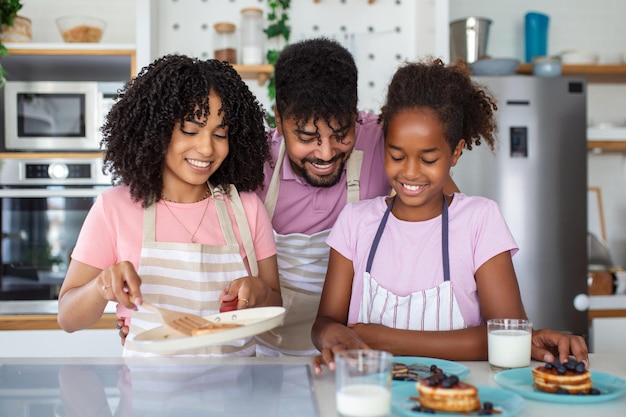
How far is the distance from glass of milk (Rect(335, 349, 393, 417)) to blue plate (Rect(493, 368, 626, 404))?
269 mm

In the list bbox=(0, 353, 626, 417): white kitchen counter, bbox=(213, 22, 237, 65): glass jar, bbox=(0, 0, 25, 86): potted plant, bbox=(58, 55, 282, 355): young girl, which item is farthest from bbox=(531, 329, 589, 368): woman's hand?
bbox=(0, 0, 25, 86): potted plant

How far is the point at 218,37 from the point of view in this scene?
127 inches

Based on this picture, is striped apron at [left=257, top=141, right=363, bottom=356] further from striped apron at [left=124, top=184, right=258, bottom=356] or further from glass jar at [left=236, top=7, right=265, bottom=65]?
glass jar at [left=236, top=7, right=265, bottom=65]

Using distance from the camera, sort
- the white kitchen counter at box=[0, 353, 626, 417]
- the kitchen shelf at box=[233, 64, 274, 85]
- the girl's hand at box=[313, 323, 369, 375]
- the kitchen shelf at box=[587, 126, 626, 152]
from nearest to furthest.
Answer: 1. the white kitchen counter at box=[0, 353, 626, 417]
2. the girl's hand at box=[313, 323, 369, 375]
3. the kitchen shelf at box=[233, 64, 274, 85]
4. the kitchen shelf at box=[587, 126, 626, 152]

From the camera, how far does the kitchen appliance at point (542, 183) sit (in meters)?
3.13

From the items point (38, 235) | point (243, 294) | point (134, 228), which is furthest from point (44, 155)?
point (243, 294)

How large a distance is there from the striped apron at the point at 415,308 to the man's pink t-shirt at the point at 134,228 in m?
0.26

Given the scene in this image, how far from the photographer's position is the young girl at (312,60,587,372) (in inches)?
58.1

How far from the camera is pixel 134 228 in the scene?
4.92 feet

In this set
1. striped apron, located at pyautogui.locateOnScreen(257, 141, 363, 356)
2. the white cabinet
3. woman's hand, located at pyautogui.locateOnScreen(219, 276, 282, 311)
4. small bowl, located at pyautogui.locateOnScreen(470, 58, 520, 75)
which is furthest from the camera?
small bowl, located at pyautogui.locateOnScreen(470, 58, 520, 75)

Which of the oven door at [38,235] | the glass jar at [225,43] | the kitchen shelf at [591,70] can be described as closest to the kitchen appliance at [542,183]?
the kitchen shelf at [591,70]

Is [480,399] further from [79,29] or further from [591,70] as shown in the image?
[591,70]

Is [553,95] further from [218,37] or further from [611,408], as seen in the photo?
[611,408]

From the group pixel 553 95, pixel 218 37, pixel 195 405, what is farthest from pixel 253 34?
pixel 195 405
